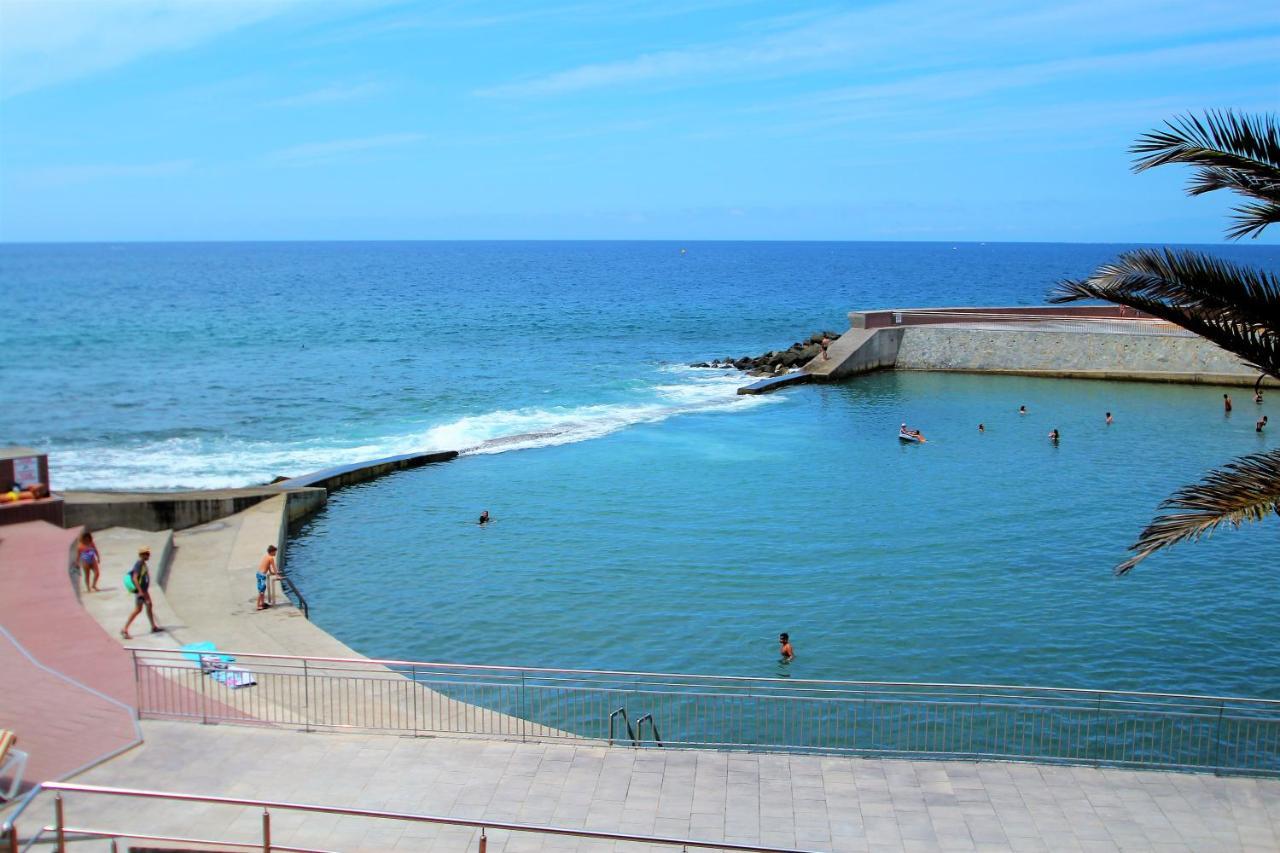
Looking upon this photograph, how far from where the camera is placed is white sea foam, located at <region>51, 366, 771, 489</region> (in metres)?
37.3

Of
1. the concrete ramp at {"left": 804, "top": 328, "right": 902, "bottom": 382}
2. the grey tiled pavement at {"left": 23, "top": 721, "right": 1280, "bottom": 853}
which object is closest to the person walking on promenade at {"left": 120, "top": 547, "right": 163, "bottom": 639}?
the grey tiled pavement at {"left": 23, "top": 721, "right": 1280, "bottom": 853}

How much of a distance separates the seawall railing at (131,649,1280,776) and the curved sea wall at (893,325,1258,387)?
34.2m

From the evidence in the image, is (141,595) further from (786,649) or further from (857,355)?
(857,355)

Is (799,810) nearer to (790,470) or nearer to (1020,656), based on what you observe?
(1020,656)

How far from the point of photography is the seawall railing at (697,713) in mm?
13812

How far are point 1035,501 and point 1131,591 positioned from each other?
7206 mm

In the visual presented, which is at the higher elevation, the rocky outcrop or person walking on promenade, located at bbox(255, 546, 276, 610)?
the rocky outcrop

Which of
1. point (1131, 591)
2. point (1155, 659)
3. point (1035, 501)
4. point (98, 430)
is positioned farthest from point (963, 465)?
point (98, 430)

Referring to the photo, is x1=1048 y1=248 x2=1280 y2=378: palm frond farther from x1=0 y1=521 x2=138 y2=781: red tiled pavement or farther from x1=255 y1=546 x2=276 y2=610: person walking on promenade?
x1=255 y1=546 x2=276 y2=610: person walking on promenade

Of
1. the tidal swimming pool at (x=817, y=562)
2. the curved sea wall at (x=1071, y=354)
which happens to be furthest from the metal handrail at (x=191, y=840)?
the curved sea wall at (x=1071, y=354)

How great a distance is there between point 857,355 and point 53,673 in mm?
43913

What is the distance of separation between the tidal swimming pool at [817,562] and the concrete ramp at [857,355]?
13.4m

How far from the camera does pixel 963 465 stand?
34.7 m

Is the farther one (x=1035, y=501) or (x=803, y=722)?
(x=1035, y=501)
